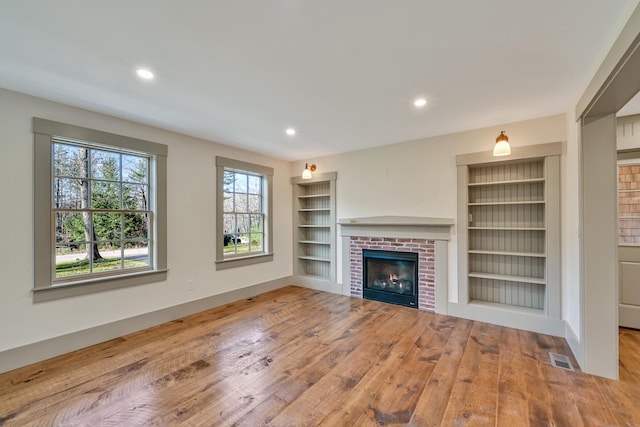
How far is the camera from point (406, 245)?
14.4ft

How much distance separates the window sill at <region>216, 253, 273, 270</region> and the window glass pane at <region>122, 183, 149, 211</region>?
1.39 meters

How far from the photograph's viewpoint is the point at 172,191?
3877 millimetres

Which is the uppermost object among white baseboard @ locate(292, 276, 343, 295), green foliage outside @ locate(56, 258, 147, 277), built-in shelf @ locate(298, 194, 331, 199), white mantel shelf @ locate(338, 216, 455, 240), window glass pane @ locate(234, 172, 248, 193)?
window glass pane @ locate(234, 172, 248, 193)

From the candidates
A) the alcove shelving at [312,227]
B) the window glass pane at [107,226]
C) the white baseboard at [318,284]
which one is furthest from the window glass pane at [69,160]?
the white baseboard at [318,284]

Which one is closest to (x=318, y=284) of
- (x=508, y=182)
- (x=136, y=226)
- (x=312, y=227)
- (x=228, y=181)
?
(x=312, y=227)

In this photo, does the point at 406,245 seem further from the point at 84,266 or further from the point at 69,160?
the point at 69,160

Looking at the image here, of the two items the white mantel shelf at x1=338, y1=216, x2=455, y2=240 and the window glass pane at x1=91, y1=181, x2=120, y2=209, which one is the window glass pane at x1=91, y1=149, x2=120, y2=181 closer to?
the window glass pane at x1=91, y1=181, x2=120, y2=209

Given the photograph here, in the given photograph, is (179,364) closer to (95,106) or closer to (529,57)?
(95,106)

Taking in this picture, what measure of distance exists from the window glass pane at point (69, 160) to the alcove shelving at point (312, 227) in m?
3.42

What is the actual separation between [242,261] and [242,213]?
2.85 feet

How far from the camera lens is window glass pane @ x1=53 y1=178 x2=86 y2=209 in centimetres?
293

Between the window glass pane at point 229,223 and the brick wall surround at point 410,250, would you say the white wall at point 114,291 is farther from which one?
the brick wall surround at point 410,250

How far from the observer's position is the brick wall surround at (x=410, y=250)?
4133 mm

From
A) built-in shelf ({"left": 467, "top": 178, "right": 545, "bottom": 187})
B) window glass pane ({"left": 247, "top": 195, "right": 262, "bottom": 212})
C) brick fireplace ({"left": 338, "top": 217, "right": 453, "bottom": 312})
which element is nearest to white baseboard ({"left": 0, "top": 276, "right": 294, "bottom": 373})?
window glass pane ({"left": 247, "top": 195, "right": 262, "bottom": 212})
